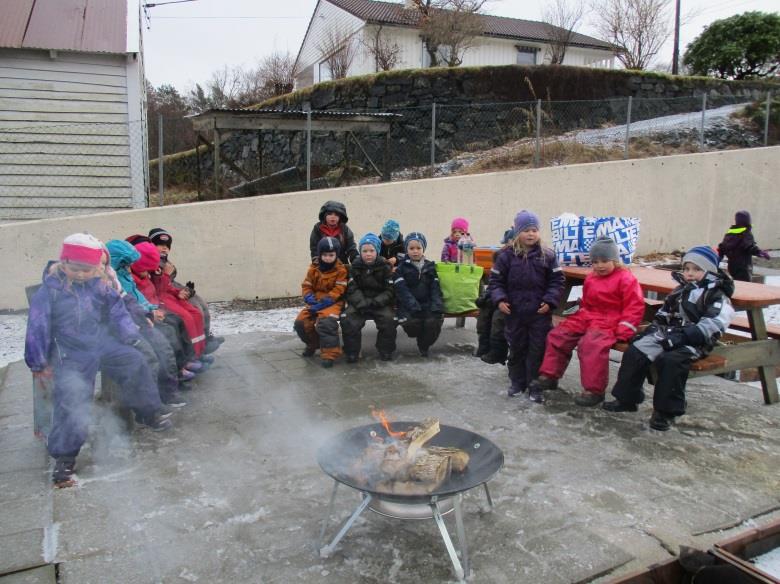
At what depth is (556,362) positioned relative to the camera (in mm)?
4949

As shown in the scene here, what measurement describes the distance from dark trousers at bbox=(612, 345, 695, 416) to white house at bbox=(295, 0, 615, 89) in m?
20.7

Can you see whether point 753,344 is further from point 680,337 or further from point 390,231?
point 390,231

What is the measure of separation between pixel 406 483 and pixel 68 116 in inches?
439

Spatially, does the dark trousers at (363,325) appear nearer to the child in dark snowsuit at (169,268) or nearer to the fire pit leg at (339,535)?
the child in dark snowsuit at (169,268)

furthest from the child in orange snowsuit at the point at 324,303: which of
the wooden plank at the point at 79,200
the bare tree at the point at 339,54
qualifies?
the bare tree at the point at 339,54

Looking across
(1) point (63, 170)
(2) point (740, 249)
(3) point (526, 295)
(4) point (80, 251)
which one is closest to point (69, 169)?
(1) point (63, 170)

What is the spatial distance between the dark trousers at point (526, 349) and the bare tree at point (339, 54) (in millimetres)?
20262

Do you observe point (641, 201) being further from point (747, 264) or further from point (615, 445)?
point (615, 445)

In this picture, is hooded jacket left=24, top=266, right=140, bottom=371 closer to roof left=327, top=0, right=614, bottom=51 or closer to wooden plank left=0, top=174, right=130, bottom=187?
wooden plank left=0, top=174, right=130, bottom=187

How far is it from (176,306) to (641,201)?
1034 cm

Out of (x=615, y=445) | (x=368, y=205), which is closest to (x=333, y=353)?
(x=615, y=445)

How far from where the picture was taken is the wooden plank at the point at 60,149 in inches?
437

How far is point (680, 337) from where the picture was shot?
4297mm

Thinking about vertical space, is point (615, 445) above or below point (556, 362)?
below
